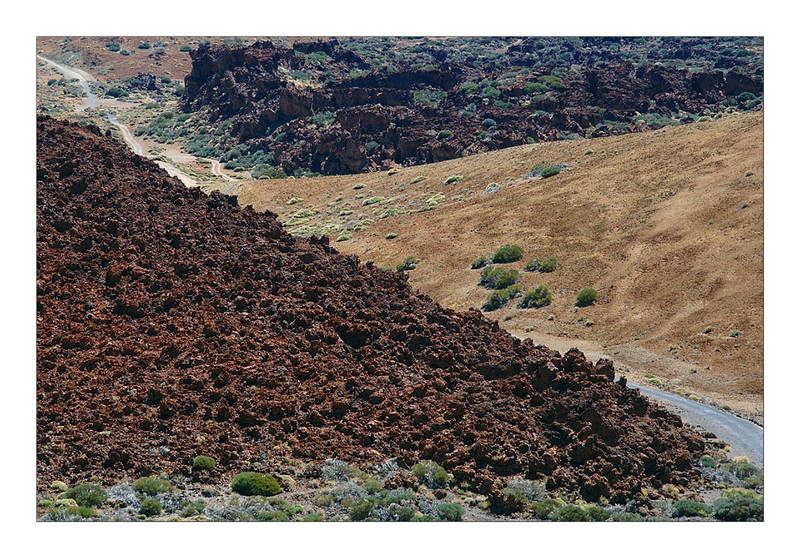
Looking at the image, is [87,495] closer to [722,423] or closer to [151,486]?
[151,486]

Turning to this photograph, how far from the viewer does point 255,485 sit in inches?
848

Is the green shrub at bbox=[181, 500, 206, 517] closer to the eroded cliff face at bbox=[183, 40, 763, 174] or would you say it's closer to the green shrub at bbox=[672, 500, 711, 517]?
the green shrub at bbox=[672, 500, 711, 517]

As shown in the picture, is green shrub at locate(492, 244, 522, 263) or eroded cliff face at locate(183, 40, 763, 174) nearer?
green shrub at locate(492, 244, 522, 263)

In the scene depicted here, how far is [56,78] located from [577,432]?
124 metres

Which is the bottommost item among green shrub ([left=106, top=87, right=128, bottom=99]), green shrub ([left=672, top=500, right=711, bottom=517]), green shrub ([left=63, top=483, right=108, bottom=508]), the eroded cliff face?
green shrub ([left=672, top=500, right=711, bottom=517])

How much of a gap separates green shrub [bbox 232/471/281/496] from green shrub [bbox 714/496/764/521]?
10.1 m

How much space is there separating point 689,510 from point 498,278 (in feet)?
98.8

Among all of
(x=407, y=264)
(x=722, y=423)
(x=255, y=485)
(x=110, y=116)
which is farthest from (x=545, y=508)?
(x=110, y=116)

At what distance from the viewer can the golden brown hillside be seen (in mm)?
41844

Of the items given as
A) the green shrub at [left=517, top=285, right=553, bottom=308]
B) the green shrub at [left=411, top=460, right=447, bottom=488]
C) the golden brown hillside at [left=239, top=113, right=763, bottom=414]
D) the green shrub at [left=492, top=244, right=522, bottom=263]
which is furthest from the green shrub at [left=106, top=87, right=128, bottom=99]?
the green shrub at [left=411, top=460, right=447, bottom=488]

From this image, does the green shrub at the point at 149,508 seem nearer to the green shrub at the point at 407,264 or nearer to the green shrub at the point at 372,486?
the green shrub at the point at 372,486

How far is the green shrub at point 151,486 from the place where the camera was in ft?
68.4

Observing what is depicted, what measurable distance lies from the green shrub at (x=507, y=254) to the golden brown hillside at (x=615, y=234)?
72cm

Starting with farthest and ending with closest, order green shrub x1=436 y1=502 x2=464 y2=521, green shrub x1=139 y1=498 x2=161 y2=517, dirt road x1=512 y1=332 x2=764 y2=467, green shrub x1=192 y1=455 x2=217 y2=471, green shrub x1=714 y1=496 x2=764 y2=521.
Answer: dirt road x1=512 y1=332 x2=764 y2=467 → green shrub x1=714 y1=496 x2=764 y2=521 → green shrub x1=192 y1=455 x2=217 y2=471 → green shrub x1=436 y1=502 x2=464 y2=521 → green shrub x1=139 y1=498 x2=161 y2=517
